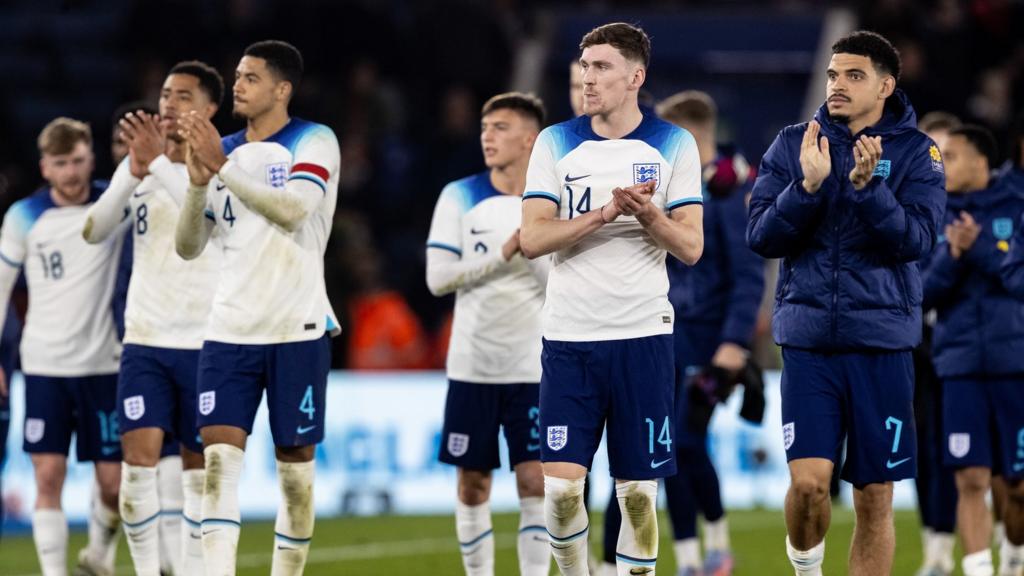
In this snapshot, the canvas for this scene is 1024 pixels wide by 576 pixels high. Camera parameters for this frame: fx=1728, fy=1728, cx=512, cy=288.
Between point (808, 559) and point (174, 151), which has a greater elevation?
point (174, 151)

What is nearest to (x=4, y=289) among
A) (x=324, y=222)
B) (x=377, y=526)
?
Answer: (x=324, y=222)

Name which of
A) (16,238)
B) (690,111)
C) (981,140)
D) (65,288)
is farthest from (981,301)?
(16,238)

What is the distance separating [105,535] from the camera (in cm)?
1041

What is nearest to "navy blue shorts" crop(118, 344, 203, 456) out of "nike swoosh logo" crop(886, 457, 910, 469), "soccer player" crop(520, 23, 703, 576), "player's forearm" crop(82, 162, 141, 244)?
"player's forearm" crop(82, 162, 141, 244)

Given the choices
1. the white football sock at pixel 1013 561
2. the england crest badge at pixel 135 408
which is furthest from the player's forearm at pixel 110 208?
the white football sock at pixel 1013 561

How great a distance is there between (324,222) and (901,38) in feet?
40.8

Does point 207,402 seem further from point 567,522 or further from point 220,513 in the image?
point 567,522

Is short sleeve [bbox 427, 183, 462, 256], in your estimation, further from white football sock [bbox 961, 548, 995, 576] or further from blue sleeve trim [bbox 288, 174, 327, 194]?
white football sock [bbox 961, 548, 995, 576]

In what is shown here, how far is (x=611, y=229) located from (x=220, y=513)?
232 cm

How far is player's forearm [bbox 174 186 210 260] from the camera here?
8.35m

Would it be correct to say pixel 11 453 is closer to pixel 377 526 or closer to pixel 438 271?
pixel 377 526

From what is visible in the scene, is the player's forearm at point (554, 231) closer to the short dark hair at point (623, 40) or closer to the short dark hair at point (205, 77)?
the short dark hair at point (623, 40)

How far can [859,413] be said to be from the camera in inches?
311

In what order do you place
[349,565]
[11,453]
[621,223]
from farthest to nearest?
[11,453], [349,565], [621,223]
